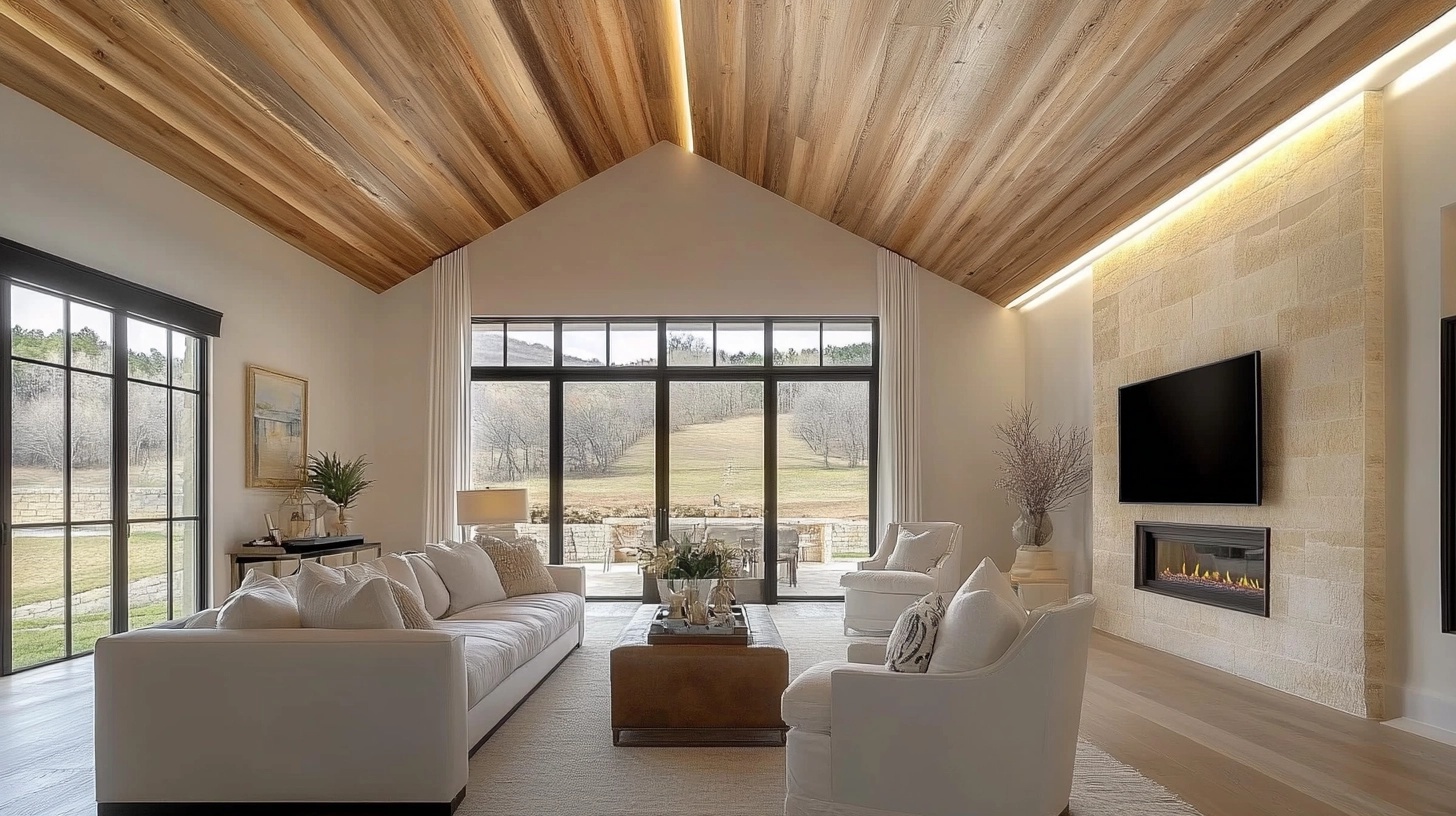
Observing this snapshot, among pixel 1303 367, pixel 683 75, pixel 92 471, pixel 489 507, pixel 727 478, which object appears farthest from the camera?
pixel 727 478

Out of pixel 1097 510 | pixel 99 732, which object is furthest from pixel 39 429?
pixel 1097 510

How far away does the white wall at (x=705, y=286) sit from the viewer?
9.33 m

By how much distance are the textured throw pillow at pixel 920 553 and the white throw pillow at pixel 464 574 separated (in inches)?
127

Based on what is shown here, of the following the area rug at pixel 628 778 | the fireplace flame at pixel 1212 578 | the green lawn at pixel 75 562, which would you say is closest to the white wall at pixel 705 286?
the fireplace flame at pixel 1212 578

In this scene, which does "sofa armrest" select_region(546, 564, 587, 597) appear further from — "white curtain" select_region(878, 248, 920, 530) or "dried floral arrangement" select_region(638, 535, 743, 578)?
"white curtain" select_region(878, 248, 920, 530)

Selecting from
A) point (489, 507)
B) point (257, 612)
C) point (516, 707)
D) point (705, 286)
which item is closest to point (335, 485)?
point (489, 507)

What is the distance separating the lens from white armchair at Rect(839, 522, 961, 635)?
280 inches

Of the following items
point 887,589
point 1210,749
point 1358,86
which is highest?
point 1358,86

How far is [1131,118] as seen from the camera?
504cm

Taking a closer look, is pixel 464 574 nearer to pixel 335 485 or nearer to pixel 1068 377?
pixel 335 485

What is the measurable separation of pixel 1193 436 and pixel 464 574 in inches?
182

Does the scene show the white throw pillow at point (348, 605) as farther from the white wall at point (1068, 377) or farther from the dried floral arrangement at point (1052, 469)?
the white wall at point (1068, 377)

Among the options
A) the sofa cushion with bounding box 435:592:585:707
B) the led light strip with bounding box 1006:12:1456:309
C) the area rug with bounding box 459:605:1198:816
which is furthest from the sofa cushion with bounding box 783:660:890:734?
the led light strip with bounding box 1006:12:1456:309

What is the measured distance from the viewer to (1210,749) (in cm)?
409
